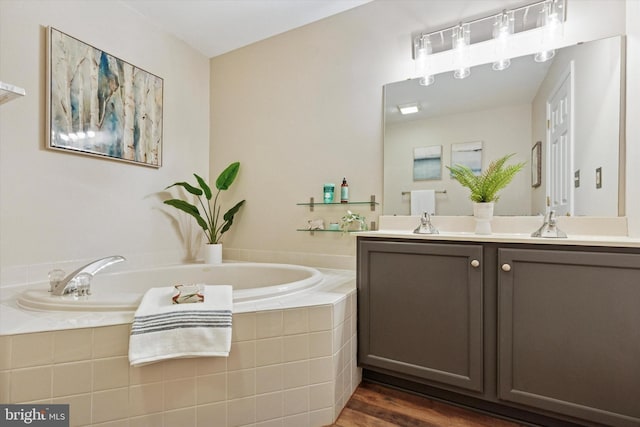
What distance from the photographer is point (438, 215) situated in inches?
74.7

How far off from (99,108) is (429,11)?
2.24 meters

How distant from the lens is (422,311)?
155cm

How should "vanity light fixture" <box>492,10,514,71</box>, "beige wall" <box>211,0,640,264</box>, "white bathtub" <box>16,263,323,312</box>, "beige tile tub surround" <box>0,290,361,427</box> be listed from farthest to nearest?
"beige wall" <box>211,0,640,264</box> → "vanity light fixture" <box>492,10,514,71</box> → "white bathtub" <box>16,263,323,312</box> → "beige tile tub surround" <box>0,290,361,427</box>

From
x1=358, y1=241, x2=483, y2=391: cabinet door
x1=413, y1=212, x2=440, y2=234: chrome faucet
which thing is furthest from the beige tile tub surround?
x1=413, y1=212, x2=440, y2=234: chrome faucet

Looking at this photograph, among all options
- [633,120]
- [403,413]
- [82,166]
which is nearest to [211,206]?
[82,166]

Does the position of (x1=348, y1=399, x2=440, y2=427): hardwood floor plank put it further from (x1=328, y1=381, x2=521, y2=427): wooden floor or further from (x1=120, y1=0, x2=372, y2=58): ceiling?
(x1=120, y1=0, x2=372, y2=58): ceiling

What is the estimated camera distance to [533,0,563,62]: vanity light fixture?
1598 mm

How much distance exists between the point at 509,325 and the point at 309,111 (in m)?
1.92

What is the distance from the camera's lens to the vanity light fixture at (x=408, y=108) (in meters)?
1.99

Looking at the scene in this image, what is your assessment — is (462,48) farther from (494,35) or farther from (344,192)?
(344,192)

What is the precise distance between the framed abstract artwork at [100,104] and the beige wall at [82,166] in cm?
5

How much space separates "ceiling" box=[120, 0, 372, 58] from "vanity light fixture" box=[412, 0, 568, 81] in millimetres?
637

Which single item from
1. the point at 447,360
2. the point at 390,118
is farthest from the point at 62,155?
the point at 447,360

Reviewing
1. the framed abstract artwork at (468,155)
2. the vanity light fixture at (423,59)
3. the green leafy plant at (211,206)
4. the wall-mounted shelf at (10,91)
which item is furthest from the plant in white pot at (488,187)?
the wall-mounted shelf at (10,91)
